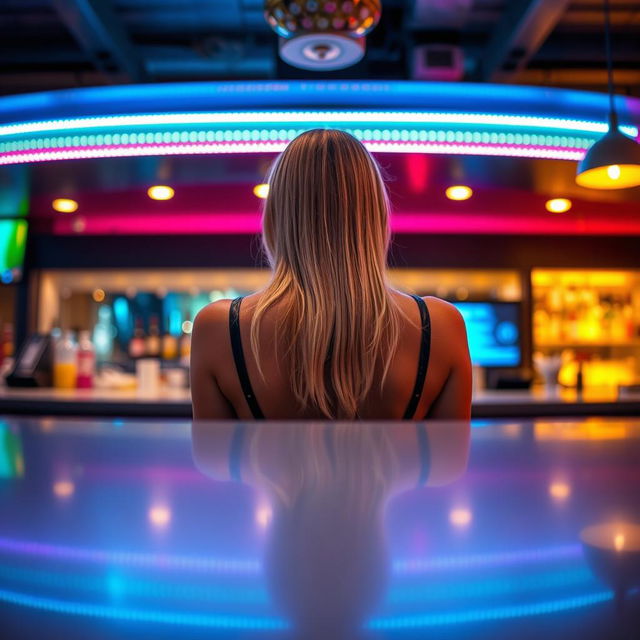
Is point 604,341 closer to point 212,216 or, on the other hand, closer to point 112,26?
point 212,216

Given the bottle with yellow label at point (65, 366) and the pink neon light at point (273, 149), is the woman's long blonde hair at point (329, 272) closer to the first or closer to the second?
the pink neon light at point (273, 149)

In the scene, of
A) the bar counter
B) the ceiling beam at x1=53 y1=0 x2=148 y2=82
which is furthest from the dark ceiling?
the bar counter

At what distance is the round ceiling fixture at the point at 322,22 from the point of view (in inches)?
85.3

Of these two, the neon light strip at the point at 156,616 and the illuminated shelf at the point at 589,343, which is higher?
the illuminated shelf at the point at 589,343

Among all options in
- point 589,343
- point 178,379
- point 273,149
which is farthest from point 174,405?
point 589,343

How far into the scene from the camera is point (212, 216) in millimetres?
4742

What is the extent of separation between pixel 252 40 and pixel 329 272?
4129mm

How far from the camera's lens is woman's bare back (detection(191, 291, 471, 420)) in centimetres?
96

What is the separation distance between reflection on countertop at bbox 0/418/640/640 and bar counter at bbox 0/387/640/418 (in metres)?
2.57

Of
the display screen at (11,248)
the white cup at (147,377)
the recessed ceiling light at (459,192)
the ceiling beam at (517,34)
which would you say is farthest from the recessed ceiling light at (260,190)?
the display screen at (11,248)

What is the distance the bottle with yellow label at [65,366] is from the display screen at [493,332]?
2.56 meters

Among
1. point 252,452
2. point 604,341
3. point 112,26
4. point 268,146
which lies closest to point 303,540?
point 252,452

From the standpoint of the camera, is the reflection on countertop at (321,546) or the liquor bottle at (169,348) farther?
the liquor bottle at (169,348)

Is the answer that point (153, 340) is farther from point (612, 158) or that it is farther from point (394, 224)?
point (612, 158)
